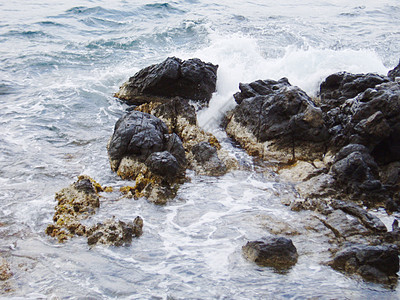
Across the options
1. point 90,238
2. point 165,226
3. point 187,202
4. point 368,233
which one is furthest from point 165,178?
point 368,233

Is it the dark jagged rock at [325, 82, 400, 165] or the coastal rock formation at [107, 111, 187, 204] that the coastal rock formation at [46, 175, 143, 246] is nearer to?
the coastal rock formation at [107, 111, 187, 204]

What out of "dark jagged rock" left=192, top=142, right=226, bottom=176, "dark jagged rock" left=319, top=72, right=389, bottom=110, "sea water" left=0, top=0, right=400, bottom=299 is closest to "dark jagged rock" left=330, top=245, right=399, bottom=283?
"sea water" left=0, top=0, right=400, bottom=299

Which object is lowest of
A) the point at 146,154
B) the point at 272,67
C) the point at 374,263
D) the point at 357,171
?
the point at 146,154

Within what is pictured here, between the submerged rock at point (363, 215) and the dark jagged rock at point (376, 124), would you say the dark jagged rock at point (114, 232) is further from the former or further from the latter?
the dark jagged rock at point (376, 124)

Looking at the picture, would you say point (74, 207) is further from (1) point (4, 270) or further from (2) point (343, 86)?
(2) point (343, 86)

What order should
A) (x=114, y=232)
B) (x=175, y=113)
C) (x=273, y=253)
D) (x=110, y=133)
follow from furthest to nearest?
(x=110, y=133) < (x=175, y=113) < (x=114, y=232) < (x=273, y=253)

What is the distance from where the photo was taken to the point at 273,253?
566 centimetres

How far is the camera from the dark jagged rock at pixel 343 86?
1018cm

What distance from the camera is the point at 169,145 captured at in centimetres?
896

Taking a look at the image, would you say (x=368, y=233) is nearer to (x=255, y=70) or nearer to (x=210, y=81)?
(x=210, y=81)

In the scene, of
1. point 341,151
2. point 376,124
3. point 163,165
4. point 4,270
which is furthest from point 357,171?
point 4,270

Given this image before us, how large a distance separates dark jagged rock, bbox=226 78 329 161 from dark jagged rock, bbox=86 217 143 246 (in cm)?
402

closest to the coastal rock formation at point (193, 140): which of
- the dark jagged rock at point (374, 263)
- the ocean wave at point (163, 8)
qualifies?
the dark jagged rock at point (374, 263)

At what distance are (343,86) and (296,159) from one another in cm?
288
